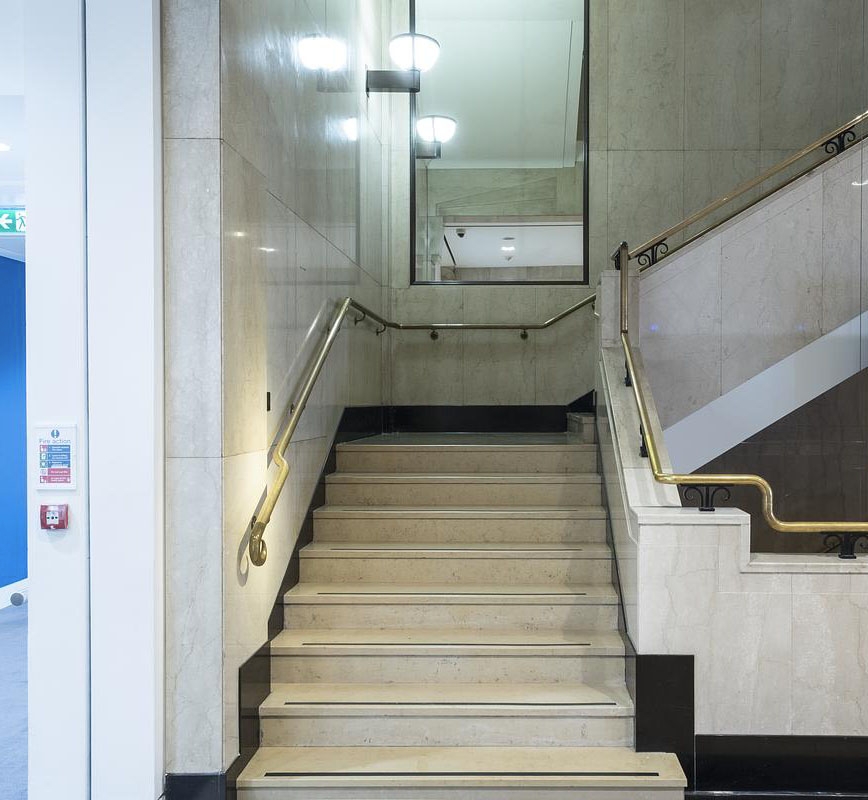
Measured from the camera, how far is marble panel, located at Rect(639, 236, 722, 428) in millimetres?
4723

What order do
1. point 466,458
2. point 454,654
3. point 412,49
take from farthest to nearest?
point 412,49, point 466,458, point 454,654

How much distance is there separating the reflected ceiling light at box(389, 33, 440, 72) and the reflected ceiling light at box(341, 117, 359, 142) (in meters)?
1.14

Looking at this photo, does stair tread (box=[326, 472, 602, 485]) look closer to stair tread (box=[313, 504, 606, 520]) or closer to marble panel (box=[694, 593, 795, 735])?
stair tread (box=[313, 504, 606, 520])

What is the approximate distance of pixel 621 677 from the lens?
11.2ft

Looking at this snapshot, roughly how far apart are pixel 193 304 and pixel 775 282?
3701 mm

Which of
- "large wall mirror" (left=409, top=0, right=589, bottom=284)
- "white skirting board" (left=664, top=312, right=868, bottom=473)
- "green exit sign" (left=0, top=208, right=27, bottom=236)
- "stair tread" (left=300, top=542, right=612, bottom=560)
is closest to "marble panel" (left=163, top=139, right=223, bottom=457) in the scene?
"green exit sign" (left=0, top=208, right=27, bottom=236)

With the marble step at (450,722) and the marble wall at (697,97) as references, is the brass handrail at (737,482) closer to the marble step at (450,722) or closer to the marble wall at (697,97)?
the marble step at (450,722)

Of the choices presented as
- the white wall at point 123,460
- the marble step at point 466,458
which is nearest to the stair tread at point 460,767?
the white wall at point 123,460

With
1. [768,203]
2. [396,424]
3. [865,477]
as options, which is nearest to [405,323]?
[396,424]

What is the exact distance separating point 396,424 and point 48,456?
15.6 feet

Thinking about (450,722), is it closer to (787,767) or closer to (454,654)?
(454,654)

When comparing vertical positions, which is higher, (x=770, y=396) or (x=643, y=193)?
(x=643, y=193)

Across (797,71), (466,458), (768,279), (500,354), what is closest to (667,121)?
(797,71)

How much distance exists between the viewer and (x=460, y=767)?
3.01 metres
